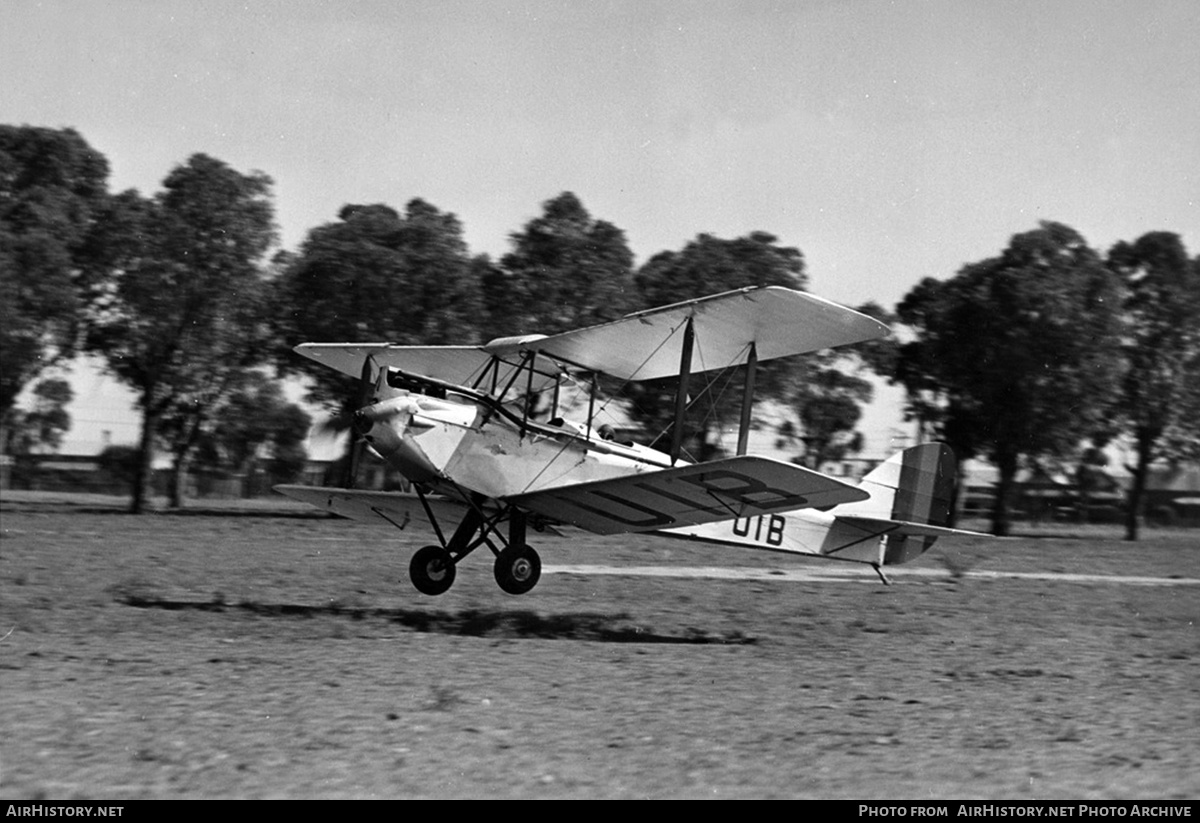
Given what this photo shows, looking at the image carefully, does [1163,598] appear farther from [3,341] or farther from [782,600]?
[3,341]

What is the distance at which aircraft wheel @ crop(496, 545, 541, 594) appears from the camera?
13836 mm

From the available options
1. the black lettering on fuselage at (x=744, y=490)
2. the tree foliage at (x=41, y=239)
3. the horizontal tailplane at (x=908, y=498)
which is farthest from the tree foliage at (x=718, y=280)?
the black lettering on fuselage at (x=744, y=490)

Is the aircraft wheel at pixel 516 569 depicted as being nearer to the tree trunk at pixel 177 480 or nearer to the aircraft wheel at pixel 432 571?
the aircraft wheel at pixel 432 571

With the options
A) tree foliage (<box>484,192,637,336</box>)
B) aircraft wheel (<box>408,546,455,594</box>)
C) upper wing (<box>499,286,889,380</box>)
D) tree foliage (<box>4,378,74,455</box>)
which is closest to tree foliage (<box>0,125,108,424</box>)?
tree foliage (<box>4,378,74,455</box>)

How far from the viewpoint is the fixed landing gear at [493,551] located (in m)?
13.9

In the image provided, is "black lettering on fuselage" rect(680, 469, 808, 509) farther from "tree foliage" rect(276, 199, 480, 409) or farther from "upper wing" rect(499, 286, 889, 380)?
"tree foliage" rect(276, 199, 480, 409)

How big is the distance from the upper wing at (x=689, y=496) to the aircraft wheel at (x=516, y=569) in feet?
1.92

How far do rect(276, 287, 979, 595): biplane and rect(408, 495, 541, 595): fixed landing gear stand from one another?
0.06ft

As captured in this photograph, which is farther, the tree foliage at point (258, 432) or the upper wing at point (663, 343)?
the tree foliage at point (258, 432)

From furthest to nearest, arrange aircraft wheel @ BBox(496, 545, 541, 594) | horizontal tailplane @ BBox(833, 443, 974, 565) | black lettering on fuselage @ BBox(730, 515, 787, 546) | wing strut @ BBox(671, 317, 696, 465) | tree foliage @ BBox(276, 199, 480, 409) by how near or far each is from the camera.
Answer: tree foliage @ BBox(276, 199, 480, 409)
horizontal tailplane @ BBox(833, 443, 974, 565)
black lettering on fuselage @ BBox(730, 515, 787, 546)
aircraft wheel @ BBox(496, 545, 541, 594)
wing strut @ BBox(671, 317, 696, 465)

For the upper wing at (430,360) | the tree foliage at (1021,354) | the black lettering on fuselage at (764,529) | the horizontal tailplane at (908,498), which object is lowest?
the black lettering on fuselage at (764,529)

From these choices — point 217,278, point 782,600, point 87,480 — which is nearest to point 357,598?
point 782,600

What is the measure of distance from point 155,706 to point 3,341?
30385 millimetres

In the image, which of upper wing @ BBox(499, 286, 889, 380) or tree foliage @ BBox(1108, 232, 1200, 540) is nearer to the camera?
upper wing @ BBox(499, 286, 889, 380)
